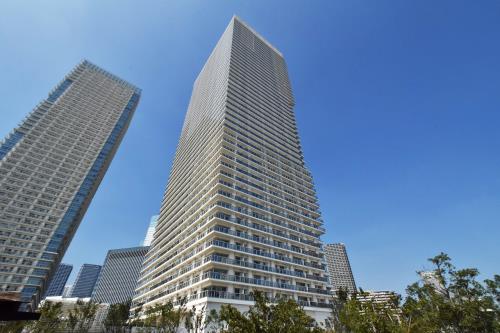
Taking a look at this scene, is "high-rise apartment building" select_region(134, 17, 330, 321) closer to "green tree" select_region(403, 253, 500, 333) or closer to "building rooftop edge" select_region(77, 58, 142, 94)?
"green tree" select_region(403, 253, 500, 333)

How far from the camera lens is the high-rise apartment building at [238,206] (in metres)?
38.8

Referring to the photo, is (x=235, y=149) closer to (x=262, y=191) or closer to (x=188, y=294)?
(x=262, y=191)

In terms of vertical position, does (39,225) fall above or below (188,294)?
above

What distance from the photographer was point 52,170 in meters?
85.1

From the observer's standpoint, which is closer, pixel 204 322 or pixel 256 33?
pixel 204 322

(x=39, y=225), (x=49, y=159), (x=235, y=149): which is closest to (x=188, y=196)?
(x=235, y=149)

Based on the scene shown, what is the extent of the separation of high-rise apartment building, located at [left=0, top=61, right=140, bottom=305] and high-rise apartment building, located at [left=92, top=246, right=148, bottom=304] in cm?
8333

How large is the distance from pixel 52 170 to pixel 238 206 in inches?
3020

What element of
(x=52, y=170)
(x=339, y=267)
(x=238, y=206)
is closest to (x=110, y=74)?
(x=52, y=170)

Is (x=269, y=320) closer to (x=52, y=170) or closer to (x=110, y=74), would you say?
(x=52, y=170)

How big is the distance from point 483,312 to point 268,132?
49442 millimetres

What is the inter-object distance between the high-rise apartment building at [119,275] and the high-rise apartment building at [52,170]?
83325mm

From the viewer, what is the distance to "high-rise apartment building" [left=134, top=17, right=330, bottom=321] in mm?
38781

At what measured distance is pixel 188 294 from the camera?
38531mm
